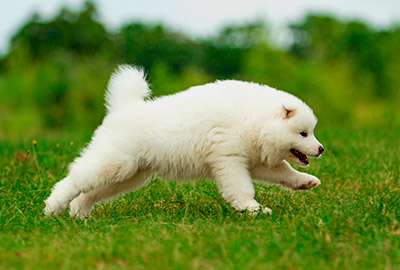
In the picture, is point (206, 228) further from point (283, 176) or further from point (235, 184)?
point (283, 176)

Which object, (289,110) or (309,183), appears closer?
(289,110)

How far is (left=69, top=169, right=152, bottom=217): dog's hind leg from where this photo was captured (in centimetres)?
459

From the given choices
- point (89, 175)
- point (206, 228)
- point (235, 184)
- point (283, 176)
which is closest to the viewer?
point (206, 228)

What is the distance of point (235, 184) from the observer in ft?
13.7

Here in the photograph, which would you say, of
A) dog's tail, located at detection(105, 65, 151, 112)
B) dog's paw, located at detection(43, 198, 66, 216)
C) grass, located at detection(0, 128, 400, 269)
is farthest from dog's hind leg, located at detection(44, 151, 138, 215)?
dog's tail, located at detection(105, 65, 151, 112)

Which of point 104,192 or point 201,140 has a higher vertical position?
point 201,140

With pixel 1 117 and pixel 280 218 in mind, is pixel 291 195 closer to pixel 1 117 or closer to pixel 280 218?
pixel 280 218

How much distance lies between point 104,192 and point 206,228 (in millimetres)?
1380

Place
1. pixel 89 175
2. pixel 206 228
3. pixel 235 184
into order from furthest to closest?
pixel 89 175, pixel 235 184, pixel 206 228

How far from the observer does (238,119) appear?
4273mm

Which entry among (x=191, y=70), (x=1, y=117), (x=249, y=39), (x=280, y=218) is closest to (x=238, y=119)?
(x=280, y=218)

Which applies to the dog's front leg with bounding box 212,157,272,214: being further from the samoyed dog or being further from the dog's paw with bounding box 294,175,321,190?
the dog's paw with bounding box 294,175,321,190

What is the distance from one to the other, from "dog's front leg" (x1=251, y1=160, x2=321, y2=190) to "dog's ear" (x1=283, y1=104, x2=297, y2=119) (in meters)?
0.57

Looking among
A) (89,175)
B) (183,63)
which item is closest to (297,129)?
(89,175)
